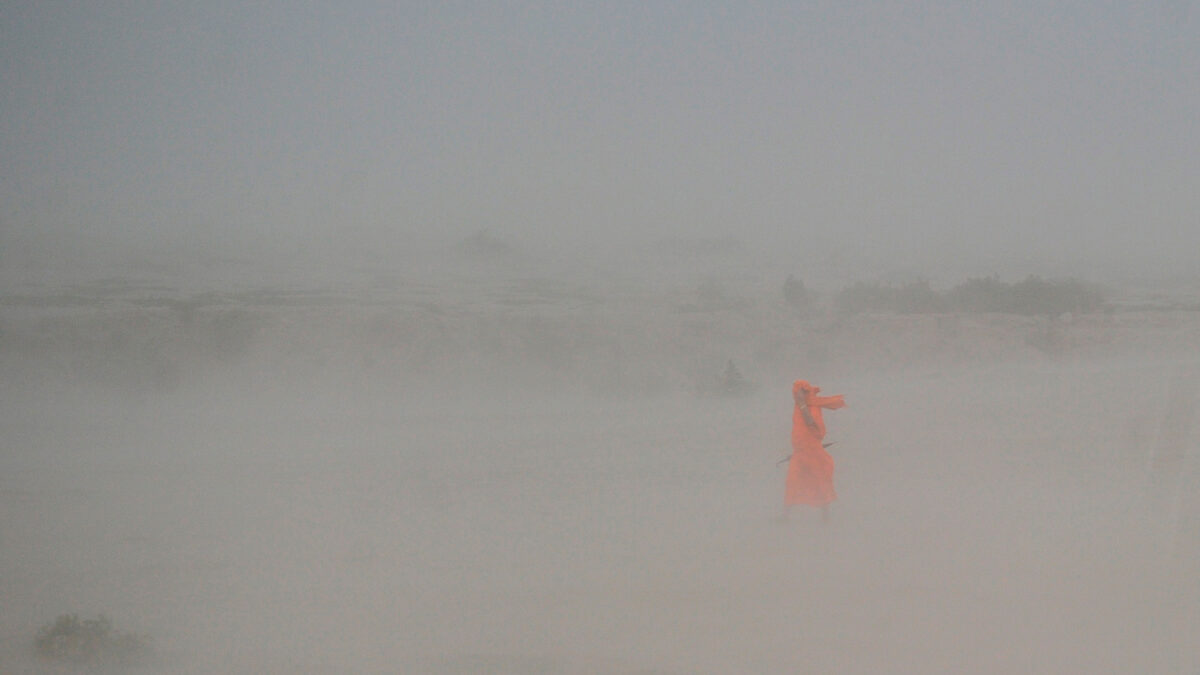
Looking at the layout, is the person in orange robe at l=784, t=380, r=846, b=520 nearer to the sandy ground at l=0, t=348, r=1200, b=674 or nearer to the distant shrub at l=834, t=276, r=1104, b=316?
the sandy ground at l=0, t=348, r=1200, b=674

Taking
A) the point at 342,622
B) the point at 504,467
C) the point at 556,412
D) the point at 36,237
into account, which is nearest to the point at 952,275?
the point at 556,412

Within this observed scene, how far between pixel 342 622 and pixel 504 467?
6.20 m

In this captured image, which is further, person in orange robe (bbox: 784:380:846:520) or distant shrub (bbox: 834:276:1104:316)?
distant shrub (bbox: 834:276:1104:316)

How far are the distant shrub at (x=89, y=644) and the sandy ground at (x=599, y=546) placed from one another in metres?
0.13

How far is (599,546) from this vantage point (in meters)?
8.89

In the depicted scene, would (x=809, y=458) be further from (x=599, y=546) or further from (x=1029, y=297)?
(x=1029, y=297)

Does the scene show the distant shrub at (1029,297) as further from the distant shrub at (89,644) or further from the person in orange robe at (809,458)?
the distant shrub at (89,644)

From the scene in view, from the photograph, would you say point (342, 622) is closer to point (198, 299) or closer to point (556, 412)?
point (556, 412)

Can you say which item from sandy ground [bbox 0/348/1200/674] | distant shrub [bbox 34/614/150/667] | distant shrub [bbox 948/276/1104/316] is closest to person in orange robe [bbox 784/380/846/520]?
sandy ground [bbox 0/348/1200/674]

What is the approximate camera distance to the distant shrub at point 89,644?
6.20 metres

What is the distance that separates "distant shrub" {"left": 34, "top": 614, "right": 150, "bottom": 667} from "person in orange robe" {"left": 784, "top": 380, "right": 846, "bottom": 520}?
5565 mm

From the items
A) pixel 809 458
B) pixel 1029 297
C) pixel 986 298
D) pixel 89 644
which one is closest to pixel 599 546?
pixel 809 458

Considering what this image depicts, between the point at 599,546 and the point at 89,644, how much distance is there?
418cm

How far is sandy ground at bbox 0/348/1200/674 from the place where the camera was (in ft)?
21.1
